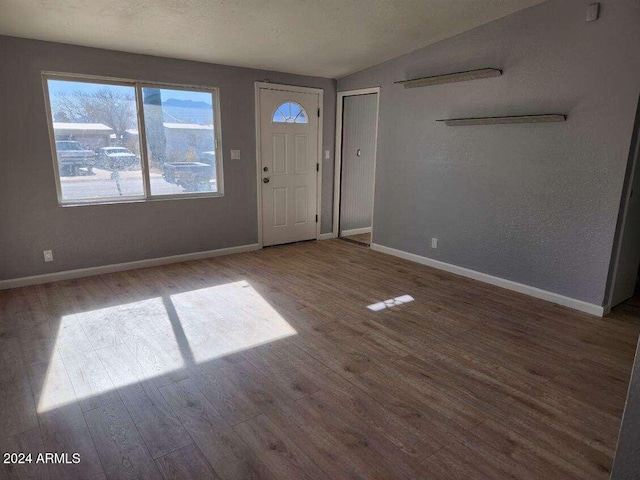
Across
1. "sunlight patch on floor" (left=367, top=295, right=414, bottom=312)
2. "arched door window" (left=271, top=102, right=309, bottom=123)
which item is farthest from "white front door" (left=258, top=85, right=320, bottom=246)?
"sunlight patch on floor" (left=367, top=295, right=414, bottom=312)

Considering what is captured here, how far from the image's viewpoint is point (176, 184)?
15.6ft

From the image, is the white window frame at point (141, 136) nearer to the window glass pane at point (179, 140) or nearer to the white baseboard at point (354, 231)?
the window glass pane at point (179, 140)

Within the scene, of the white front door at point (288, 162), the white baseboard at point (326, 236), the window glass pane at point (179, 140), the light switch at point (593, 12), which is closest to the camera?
the light switch at point (593, 12)

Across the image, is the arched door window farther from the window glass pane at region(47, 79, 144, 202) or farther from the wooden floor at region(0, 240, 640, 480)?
the wooden floor at region(0, 240, 640, 480)

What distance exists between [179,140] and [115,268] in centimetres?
164

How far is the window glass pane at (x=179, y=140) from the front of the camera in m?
4.47

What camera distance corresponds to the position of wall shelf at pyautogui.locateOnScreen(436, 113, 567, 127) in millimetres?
3465

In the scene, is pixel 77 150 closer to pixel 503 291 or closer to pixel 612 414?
pixel 503 291

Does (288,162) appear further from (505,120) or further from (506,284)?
(506,284)

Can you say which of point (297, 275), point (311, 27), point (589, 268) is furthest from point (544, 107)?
point (297, 275)

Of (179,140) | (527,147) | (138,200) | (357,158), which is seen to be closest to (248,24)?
(179,140)

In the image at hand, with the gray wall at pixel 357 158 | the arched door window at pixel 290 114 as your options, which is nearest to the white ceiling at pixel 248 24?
the arched door window at pixel 290 114

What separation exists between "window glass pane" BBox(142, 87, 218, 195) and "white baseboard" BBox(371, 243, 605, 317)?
2658mm

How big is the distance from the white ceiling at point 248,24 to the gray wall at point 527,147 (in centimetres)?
33
